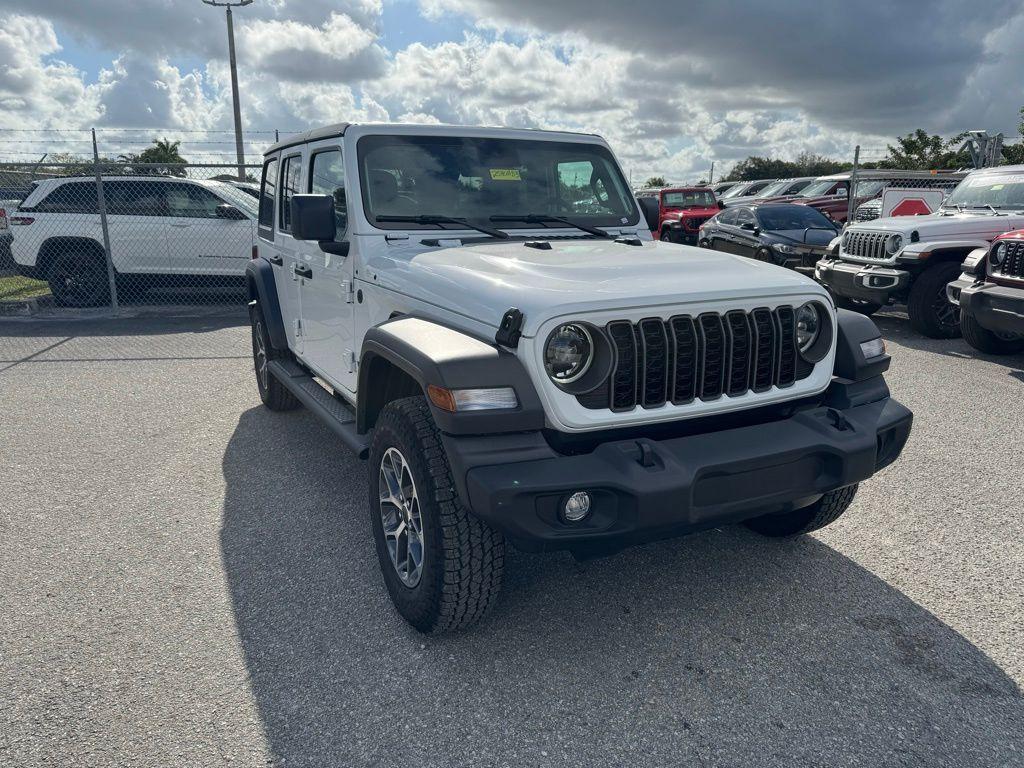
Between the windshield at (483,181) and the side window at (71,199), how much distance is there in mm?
8586

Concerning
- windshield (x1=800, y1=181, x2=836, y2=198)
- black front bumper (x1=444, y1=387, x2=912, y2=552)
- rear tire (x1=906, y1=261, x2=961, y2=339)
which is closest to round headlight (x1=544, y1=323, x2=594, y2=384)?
black front bumper (x1=444, y1=387, x2=912, y2=552)

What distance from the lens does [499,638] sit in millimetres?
2949

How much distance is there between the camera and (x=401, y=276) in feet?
10.8

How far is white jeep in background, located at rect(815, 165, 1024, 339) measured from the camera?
841 cm

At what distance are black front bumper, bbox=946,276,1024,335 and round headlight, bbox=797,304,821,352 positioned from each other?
4.55 meters

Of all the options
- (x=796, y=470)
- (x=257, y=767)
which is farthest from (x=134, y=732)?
(x=796, y=470)

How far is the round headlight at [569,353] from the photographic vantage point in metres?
2.57

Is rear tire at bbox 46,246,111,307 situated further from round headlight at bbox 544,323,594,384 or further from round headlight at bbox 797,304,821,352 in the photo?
round headlight at bbox 797,304,821,352

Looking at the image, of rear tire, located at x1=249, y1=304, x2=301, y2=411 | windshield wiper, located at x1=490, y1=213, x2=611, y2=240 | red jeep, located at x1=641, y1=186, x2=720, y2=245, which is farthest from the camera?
red jeep, located at x1=641, y1=186, x2=720, y2=245

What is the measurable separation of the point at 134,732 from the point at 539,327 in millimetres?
1797

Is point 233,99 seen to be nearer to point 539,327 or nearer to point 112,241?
point 112,241

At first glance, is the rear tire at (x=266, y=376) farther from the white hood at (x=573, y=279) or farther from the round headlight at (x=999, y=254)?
the round headlight at (x=999, y=254)

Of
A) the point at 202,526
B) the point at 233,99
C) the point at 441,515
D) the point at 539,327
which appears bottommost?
the point at 202,526

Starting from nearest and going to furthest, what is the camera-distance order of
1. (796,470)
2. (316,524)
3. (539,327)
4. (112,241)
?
1. (539,327)
2. (796,470)
3. (316,524)
4. (112,241)
